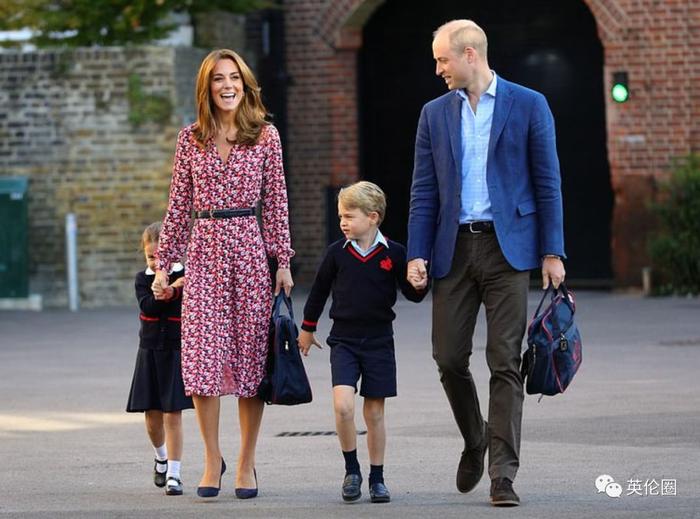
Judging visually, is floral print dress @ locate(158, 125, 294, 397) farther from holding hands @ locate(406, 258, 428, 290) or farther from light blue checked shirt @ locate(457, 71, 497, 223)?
light blue checked shirt @ locate(457, 71, 497, 223)

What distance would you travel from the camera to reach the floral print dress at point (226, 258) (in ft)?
25.0

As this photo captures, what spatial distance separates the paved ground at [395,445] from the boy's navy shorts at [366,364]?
47 centimetres

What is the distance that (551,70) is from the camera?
79.3 feet

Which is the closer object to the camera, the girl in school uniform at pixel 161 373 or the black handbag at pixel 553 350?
the black handbag at pixel 553 350

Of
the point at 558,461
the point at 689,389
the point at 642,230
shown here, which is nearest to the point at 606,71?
the point at 642,230

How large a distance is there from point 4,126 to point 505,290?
1571 centimetres

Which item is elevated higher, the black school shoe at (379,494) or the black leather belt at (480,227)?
the black leather belt at (480,227)

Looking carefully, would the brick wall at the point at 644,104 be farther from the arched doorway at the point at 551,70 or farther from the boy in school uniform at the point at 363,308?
the boy in school uniform at the point at 363,308

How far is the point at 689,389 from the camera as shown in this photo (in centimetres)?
1163

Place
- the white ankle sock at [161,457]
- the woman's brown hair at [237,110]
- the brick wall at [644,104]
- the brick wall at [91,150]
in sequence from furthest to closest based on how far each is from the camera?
1. the brick wall at [644,104]
2. the brick wall at [91,150]
3. the white ankle sock at [161,457]
4. the woman's brown hair at [237,110]

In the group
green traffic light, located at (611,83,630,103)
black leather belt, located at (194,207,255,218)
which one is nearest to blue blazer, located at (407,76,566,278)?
black leather belt, located at (194,207,255,218)

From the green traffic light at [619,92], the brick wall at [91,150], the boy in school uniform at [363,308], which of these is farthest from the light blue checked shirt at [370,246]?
the green traffic light at [619,92]

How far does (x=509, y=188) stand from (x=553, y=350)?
2.24 ft

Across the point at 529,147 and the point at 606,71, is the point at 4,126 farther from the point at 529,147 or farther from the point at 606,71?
the point at 529,147
